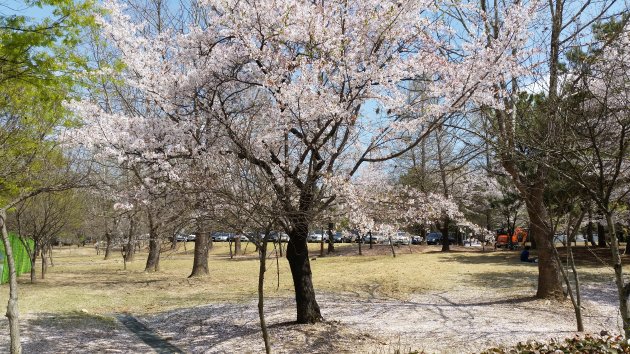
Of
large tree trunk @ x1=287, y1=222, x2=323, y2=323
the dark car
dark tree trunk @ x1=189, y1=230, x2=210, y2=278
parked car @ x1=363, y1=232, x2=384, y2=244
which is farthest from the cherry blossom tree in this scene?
the dark car

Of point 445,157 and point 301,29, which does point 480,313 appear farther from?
point 445,157

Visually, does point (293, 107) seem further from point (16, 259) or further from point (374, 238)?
point (374, 238)

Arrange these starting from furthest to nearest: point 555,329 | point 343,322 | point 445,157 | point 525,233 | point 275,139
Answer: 1. point 525,233
2. point 445,157
3. point 343,322
4. point 555,329
5. point 275,139

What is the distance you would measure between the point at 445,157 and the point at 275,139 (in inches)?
822

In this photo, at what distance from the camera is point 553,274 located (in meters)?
11.4

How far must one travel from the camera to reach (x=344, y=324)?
30.5 feet

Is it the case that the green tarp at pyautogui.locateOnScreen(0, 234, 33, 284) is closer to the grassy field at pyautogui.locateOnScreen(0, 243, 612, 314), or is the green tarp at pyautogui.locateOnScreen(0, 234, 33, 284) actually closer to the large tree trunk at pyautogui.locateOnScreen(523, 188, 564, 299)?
the grassy field at pyautogui.locateOnScreen(0, 243, 612, 314)

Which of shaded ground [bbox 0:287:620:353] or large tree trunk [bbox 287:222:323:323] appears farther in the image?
large tree trunk [bbox 287:222:323:323]

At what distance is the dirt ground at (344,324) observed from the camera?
806 centimetres

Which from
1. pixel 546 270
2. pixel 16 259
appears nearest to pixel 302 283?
pixel 546 270

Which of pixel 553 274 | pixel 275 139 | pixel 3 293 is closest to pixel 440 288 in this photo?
pixel 553 274

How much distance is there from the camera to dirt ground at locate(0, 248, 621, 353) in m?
8.06

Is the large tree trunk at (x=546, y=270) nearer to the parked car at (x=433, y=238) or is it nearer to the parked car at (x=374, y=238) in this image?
the parked car at (x=374, y=238)

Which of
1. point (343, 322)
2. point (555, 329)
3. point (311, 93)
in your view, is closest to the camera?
point (311, 93)
